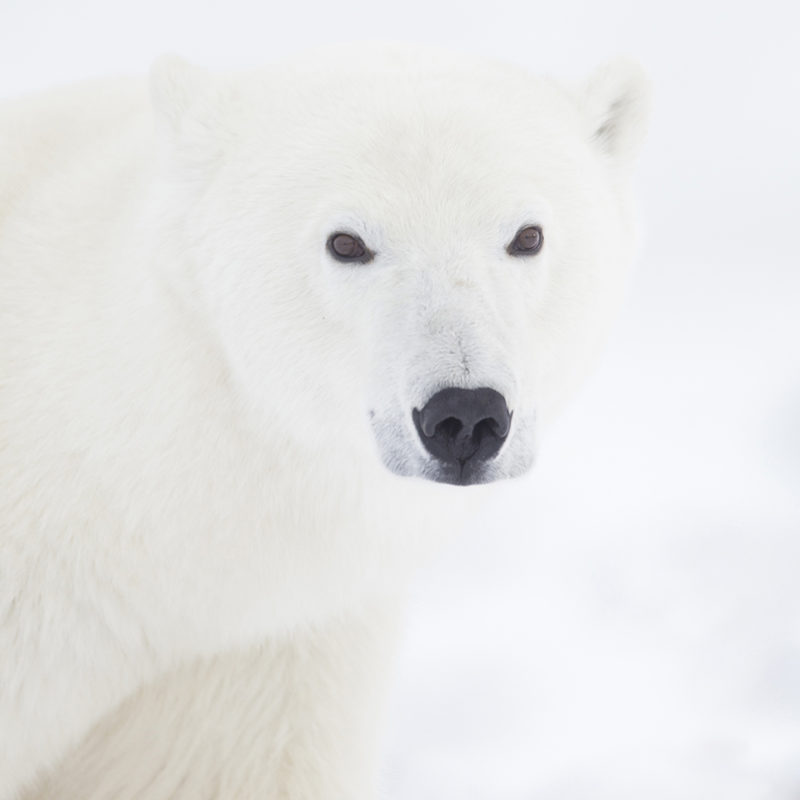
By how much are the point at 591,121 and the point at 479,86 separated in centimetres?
31

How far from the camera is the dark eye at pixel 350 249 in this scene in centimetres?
244

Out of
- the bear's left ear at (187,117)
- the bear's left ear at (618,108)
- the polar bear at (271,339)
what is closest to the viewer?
the polar bear at (271,339)

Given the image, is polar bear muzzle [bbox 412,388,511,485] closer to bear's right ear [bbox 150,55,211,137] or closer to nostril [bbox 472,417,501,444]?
nostril [bbox 472,417,501,444]

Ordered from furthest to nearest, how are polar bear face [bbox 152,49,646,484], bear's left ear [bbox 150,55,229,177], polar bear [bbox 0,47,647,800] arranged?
bear's left ear [bbox 150,55,229,177]
polar bear [bbox 0,47,647,800]
polar bear face [bbox 152,49,646,484]

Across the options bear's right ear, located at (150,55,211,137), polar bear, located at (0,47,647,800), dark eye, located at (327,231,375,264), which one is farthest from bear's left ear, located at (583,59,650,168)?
bear's right ear, located at (150,55,211,137)

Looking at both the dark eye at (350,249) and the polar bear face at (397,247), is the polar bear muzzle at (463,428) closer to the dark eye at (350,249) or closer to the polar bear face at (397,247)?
the polar bear face at (397,247)

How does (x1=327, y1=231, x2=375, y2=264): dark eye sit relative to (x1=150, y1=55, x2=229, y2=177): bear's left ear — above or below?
below

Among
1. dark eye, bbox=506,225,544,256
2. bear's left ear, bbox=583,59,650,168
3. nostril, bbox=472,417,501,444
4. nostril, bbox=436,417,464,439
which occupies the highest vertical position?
bear's left ear, bbox=583,59,650,168

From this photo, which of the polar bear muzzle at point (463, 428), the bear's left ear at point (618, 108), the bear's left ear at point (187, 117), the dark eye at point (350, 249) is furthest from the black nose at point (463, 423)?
the bear's left ear at point (618, 108)

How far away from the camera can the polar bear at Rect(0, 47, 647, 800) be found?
241cm

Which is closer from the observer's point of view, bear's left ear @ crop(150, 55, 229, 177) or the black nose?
the black nose

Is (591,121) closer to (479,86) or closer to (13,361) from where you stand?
(479,86)

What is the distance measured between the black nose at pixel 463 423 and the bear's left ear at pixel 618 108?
0.88 m

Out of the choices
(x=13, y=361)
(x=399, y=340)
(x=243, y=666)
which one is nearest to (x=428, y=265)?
(x=399, y=340)
